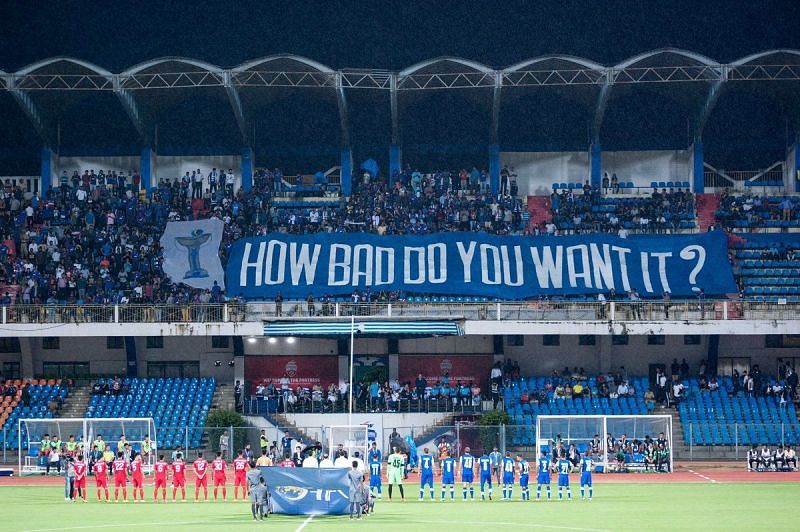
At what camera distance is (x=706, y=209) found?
59781 millimetres

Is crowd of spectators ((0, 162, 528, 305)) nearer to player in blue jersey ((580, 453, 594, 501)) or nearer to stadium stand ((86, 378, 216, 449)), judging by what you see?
stadium stand ((86, 378, 216, 449))

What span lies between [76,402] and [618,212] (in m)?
26.8

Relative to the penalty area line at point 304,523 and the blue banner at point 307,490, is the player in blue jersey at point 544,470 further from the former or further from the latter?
the penalty area line at point 304,523

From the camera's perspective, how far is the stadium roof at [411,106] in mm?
57750

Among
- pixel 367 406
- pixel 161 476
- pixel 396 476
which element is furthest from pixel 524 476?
pixel 367 406

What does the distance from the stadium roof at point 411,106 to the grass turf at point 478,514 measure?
82.7 ft

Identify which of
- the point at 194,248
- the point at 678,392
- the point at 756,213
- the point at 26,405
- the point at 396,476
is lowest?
the point at 396,476

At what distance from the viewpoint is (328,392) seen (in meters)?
53.0

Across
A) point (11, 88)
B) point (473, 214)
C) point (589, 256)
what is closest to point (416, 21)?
point (473, 214)

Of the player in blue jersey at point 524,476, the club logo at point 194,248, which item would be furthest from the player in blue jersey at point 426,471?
the club logo at point 194,248

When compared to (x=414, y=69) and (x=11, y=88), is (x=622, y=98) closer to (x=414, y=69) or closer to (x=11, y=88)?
(x=414, y=69)

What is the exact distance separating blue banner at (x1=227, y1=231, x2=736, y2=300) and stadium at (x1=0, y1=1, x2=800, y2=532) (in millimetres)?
140

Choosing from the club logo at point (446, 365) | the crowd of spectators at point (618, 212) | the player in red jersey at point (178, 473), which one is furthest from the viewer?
the crowd of spectators at point (618, 212)

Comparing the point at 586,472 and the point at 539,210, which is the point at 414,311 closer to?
the point at 539,210
